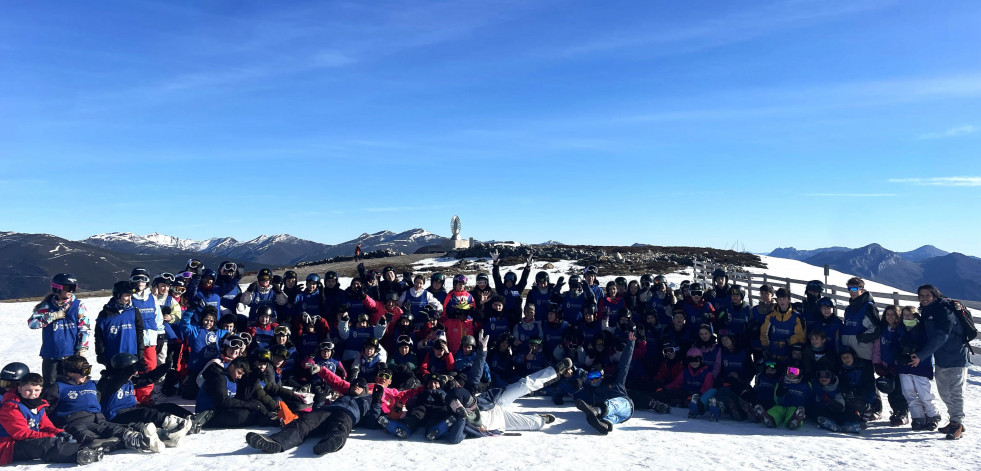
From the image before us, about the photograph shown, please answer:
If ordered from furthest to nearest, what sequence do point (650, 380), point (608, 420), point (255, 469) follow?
point (650, 380) → point (608, 420) → point (255, 469)

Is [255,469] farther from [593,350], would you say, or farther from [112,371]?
[593,350]

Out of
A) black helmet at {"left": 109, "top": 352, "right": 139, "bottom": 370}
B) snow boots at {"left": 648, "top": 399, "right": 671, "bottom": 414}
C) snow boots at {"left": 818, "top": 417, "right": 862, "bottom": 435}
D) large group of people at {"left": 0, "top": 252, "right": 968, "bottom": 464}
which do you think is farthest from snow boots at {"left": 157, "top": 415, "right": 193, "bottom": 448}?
snow boots at {"left": 818, "top": 417, "right": 862, "bottom": 435}

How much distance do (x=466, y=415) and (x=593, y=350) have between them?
2792mm

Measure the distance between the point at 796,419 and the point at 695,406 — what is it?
3.97ft

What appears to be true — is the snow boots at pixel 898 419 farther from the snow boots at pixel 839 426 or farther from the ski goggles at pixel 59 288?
the ski goggles at pixel 59 288

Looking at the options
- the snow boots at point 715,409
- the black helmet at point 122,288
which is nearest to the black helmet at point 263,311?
the black helmet at point 122,288

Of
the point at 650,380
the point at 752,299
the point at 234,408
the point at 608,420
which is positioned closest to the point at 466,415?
the point at 608,420

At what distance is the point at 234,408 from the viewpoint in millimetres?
6566

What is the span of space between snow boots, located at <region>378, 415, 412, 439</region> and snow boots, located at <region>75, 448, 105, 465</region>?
2789 mm

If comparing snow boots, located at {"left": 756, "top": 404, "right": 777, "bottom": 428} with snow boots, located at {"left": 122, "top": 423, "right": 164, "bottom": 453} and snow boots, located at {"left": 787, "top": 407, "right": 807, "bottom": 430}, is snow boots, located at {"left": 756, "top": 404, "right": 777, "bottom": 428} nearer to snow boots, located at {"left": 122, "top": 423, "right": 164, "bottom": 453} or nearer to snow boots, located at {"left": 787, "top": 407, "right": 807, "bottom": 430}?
snow boots, located at {"left": 787, "top": 407, "right": 807, "bottom": 430}

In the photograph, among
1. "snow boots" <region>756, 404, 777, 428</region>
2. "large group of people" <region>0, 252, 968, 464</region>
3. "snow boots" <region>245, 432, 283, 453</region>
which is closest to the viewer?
"snow boots" <region>245, 432, 283, 453</region>

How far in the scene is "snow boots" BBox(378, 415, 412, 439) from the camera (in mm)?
6422

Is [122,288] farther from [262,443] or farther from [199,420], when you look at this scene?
[262,443]

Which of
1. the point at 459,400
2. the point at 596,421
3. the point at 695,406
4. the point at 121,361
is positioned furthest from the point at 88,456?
the point at 695,406
